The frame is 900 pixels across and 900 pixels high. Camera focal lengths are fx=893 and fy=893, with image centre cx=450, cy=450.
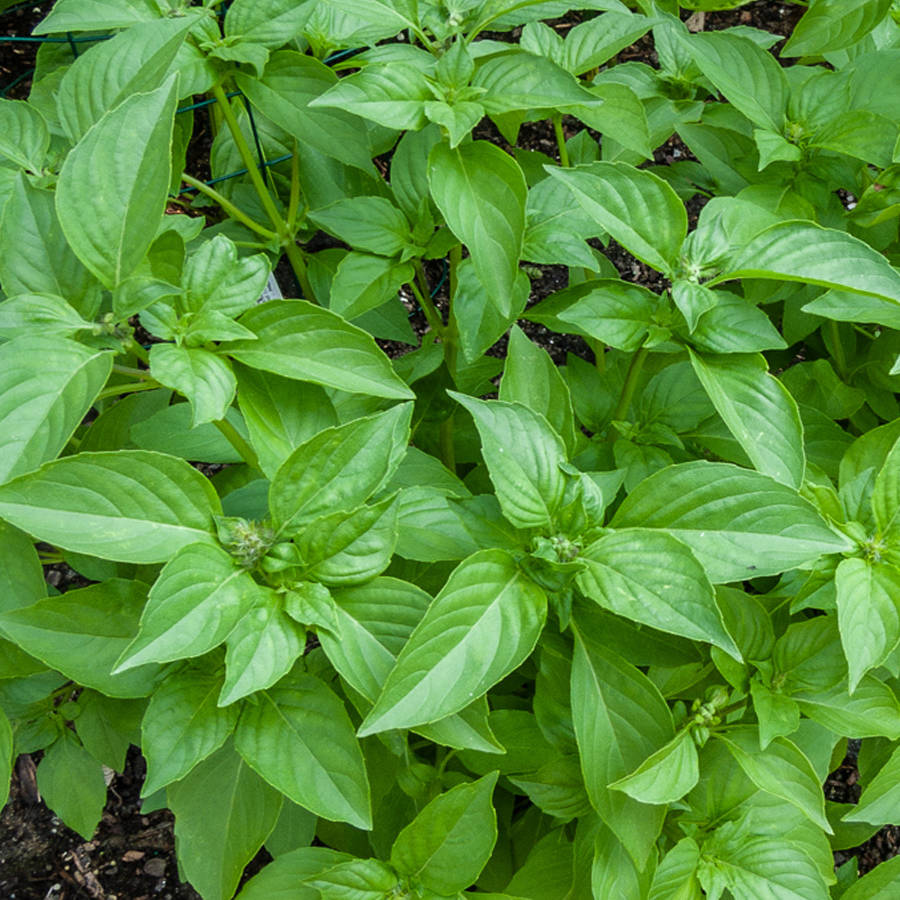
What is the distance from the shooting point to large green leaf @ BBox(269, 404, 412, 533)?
1.04m

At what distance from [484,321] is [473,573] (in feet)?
1.77

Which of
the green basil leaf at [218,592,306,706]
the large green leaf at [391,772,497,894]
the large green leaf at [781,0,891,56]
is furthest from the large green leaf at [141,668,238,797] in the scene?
the large green leaf at [781,0,891,56]

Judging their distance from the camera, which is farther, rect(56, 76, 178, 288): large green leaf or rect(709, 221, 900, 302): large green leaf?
rect(709, 221, 900, 302): large green leaf

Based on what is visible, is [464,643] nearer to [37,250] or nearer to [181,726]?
[181,726]

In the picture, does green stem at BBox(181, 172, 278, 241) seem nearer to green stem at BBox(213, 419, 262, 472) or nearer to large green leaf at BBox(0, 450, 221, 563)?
green stem at BBox(213, 419, 262, 472)

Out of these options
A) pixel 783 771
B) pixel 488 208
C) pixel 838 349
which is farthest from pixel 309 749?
pixel 838 349

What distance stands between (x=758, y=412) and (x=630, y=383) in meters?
0.27

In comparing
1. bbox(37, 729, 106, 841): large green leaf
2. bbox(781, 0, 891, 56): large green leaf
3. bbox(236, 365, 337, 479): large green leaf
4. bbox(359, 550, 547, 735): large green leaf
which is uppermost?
bbox(781, 0, 891, 56): large green leaf

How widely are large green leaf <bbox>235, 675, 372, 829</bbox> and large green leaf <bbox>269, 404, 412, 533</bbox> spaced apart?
23 cm

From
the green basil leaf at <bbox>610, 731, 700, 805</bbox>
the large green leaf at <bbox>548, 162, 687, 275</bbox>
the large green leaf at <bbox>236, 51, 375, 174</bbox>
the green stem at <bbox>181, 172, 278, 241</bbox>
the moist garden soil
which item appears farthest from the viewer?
the moist garden soil

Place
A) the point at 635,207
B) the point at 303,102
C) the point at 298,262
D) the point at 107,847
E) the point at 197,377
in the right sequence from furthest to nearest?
1. the point at 107,847
2. the point at 298,262
3. the point at 303,102
4. the point at 635,207
5. the point at 197,377

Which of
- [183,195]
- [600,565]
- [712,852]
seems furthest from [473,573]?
[183,195]

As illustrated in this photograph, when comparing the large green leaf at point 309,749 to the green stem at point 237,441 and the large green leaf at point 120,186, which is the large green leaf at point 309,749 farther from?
the large green leaf at point 120,186

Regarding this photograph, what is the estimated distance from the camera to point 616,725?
1.18m
